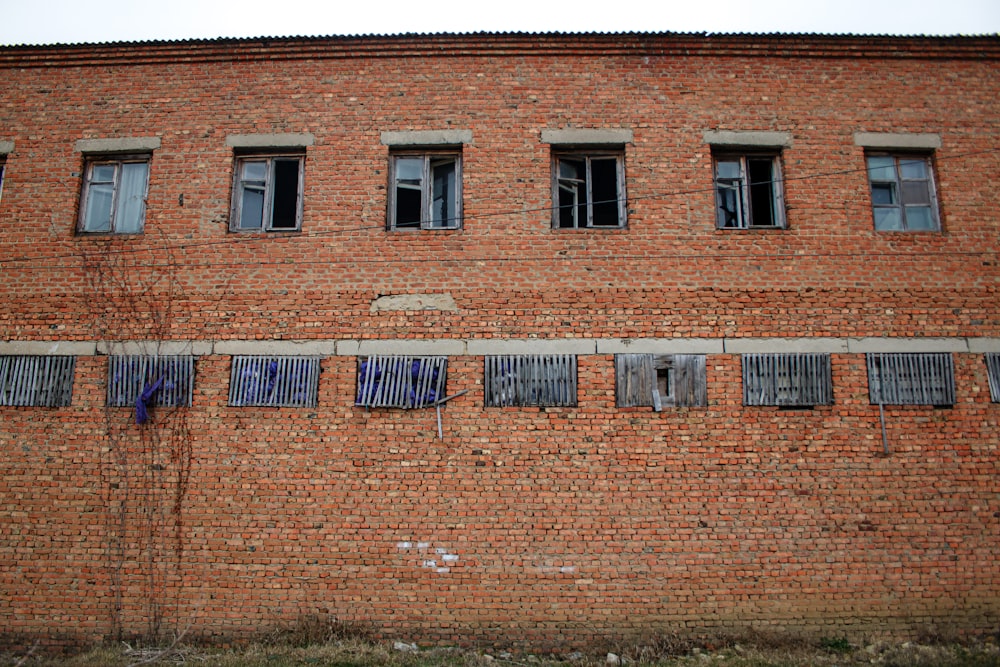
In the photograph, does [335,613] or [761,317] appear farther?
[761,317]

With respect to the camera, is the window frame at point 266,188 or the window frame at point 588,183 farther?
the window frame at point 266,188

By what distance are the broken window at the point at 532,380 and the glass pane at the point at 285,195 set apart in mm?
3521

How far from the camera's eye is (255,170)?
345 inches

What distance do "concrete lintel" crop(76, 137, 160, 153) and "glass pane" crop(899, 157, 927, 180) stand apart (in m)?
10.5

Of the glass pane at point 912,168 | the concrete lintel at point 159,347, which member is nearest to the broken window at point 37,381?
the concrete lintel at point 159,347

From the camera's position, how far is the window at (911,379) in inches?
308

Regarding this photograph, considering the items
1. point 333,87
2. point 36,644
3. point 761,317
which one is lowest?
point 36,644

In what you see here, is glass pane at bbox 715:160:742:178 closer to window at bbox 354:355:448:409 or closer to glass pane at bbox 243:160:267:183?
window at bbox 354:355:448:409

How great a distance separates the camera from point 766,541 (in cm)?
748

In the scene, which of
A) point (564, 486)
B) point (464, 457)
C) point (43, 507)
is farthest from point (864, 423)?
point (43, 507)

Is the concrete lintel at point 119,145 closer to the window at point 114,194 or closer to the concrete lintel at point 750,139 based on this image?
the window at point 114,194

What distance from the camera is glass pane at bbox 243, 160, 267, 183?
875 cm

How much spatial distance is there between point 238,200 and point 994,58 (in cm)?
1095

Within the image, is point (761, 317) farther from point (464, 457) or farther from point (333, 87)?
point (333, 87)
